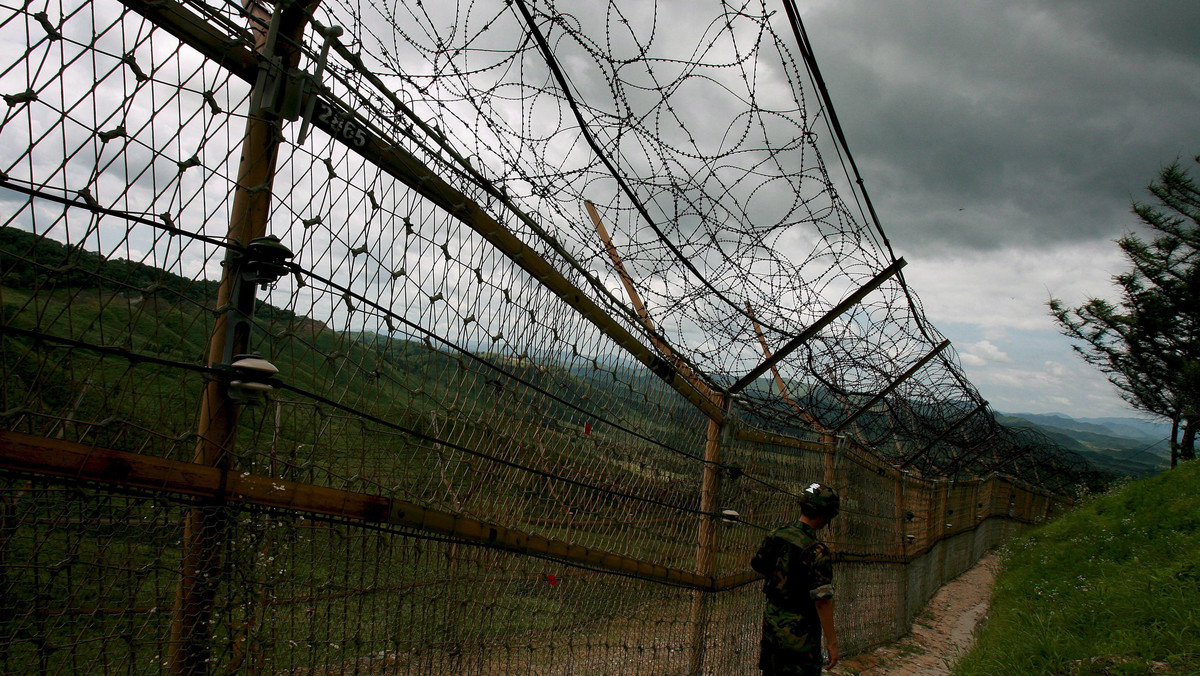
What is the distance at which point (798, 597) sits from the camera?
3568mm

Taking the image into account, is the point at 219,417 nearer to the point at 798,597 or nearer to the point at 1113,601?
the point at 798,597

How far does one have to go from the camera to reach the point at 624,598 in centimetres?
307

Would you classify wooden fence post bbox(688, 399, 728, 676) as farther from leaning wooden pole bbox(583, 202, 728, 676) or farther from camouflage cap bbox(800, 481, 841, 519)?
camouflage cap bbox(800, 481, 841, 519)

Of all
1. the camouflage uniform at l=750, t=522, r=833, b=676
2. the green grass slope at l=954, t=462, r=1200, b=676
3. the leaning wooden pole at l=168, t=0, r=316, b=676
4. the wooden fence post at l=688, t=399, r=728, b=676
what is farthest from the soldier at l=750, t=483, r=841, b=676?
the leaning wooden pole at l=168, t=0, r=316, b=676

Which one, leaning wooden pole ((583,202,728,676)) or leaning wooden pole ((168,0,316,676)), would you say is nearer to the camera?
leaning wooden pole ((168,0,316,676))

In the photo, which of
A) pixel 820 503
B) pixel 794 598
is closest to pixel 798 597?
pixel 794 598

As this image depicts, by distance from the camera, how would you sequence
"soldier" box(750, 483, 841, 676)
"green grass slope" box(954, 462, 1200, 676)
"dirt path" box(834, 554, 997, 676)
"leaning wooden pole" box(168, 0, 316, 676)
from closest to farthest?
"leaning wooden pole" box(168, 0, 316, 676) < "soldier" box(750, 483, 841, 676) < "green grass slope" box(954, 462, 1200, 676) < "dirt path" box(834, 554, 997, 676)

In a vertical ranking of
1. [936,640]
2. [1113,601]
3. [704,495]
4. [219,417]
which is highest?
[219,417]

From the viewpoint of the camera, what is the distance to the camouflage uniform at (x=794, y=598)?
351cm

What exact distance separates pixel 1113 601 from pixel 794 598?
10.4 feet

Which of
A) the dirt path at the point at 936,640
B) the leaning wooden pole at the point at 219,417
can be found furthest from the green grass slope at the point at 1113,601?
the leaning wooden pole at the point at 219,417

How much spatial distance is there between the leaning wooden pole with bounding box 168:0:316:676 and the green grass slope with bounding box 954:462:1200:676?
442cm

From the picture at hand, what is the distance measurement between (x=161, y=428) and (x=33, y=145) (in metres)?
0.58

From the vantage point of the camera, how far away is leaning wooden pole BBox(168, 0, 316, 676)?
4.64 ft
